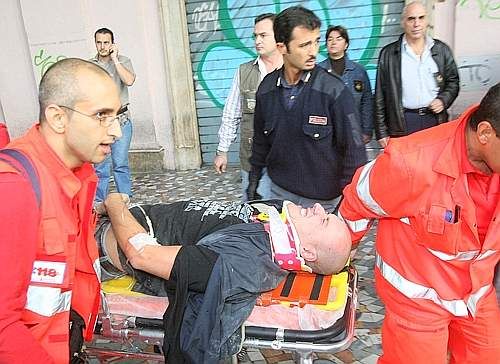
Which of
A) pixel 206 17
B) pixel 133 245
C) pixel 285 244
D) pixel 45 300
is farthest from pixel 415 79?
pixel 206 17

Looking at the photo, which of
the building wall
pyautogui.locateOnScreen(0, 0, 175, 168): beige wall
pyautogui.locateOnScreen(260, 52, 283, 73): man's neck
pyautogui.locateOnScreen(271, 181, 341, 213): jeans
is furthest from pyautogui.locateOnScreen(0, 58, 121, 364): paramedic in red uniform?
pyautogui.locateOnScreen(0, 0, 175, 168): beige wall

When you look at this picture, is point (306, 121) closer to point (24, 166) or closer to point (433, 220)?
point (433, 220)

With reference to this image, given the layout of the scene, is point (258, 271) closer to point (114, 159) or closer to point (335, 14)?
point (114, 159)

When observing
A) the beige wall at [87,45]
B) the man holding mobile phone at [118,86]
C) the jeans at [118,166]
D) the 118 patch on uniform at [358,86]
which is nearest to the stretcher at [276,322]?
the 118 patch on uniform at [358,86]

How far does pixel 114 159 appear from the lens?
5617mm

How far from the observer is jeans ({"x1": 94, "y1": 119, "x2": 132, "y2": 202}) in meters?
5.46

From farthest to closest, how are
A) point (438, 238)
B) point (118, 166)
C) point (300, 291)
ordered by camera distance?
1. point (118, 166)
2. point (300, 291)
3. point (438, 238)

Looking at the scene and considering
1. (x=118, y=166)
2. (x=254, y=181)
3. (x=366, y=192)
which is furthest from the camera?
(x=118, y=166)

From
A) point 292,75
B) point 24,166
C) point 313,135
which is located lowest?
point 313,135

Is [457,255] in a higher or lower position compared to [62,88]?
lower

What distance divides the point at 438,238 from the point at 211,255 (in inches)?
37.0

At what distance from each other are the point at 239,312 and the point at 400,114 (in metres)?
2.62

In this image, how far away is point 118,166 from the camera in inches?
223

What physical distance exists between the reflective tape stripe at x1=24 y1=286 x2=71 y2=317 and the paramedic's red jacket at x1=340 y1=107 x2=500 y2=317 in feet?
3.95
